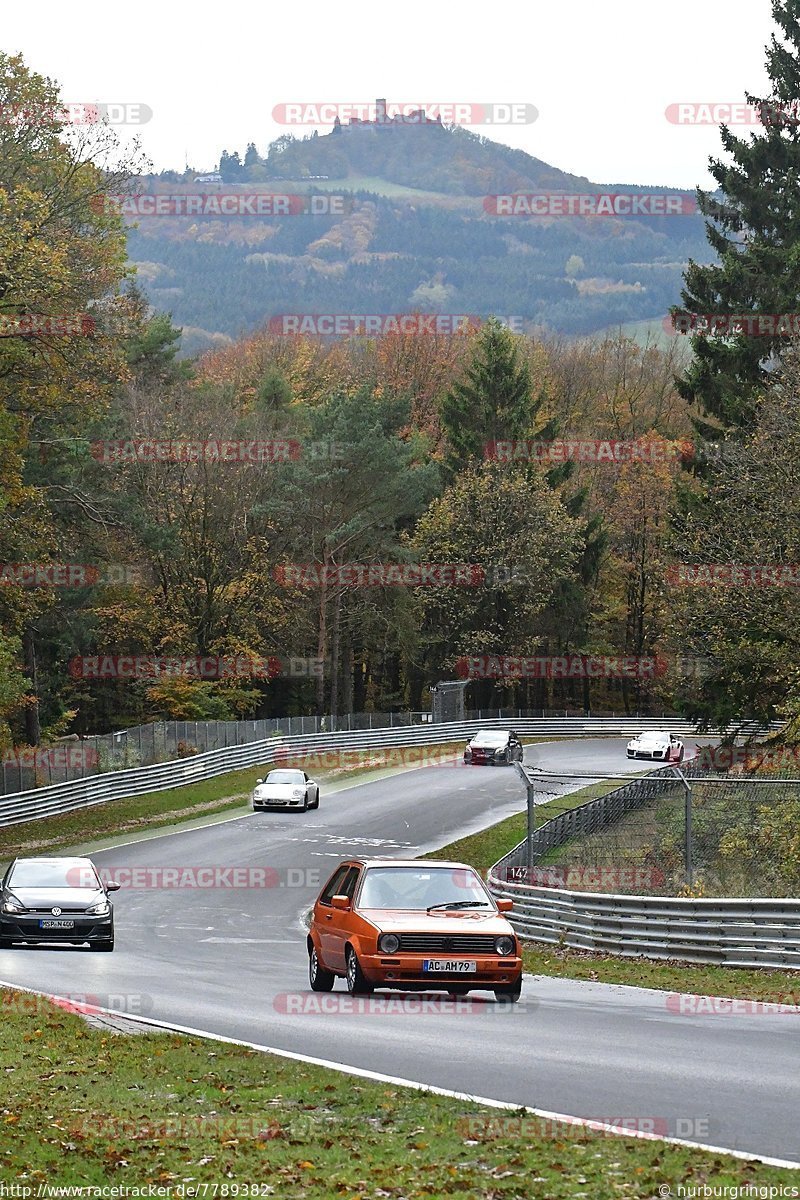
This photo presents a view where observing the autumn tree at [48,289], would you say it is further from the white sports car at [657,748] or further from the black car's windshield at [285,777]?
the white sports car at [657,748]

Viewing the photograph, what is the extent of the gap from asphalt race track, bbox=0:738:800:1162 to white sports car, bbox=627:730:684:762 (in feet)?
104

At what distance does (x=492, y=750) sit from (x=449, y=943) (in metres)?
43.5

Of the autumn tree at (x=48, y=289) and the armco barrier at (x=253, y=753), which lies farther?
the armco barrier at (x=253, y=753)

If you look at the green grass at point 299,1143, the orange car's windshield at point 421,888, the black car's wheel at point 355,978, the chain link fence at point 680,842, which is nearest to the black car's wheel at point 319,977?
the black car's wheel at point 355,978

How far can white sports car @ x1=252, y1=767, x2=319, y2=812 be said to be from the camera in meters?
47.4

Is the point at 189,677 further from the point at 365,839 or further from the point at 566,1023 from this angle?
the point at 566,1023

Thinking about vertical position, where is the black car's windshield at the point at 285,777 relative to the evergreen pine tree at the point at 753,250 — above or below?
below

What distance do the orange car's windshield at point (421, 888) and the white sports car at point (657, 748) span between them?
4492 cm

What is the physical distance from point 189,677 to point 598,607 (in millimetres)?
31782

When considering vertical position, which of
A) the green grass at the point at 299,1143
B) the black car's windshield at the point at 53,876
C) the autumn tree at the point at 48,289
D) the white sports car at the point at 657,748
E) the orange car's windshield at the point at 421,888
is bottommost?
the white sports car at the point at 657,748

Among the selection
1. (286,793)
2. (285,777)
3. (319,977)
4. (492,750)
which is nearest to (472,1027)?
(319,977)

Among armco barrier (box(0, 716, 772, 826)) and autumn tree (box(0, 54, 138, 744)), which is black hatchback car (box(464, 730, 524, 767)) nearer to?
armco barrier (box(0, 716, 772, 826))

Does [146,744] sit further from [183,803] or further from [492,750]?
[492,750]

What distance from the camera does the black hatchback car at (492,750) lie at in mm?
58844
